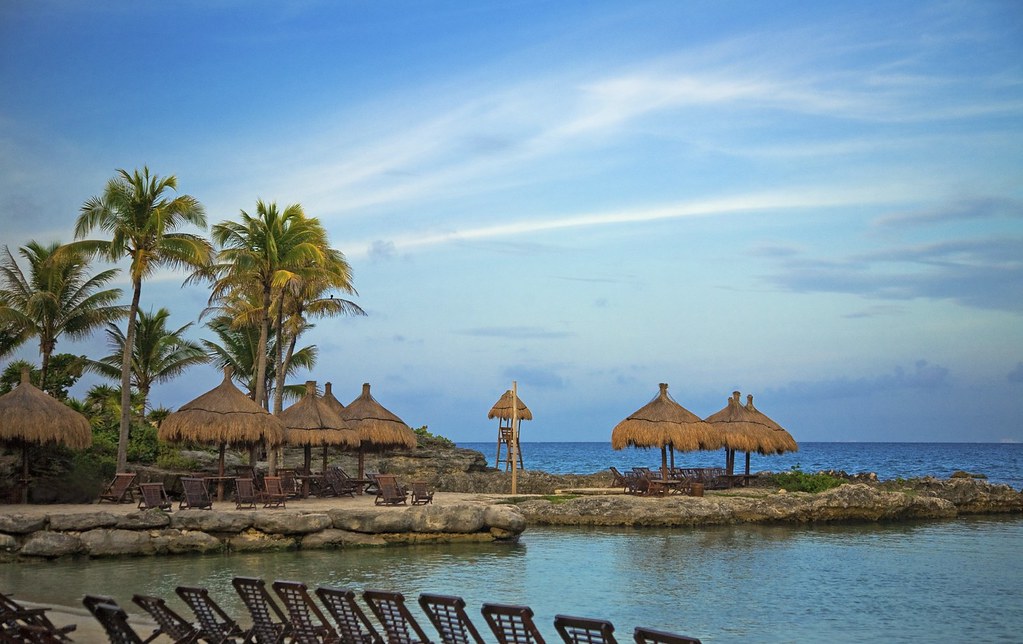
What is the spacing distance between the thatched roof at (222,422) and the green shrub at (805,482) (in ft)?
54.8

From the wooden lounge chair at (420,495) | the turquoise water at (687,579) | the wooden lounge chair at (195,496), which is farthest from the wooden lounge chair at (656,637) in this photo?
the wooden lounge chair at (420,495)

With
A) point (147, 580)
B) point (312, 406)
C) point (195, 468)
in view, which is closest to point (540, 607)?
point (147, 580)

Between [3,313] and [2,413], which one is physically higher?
[3,313]

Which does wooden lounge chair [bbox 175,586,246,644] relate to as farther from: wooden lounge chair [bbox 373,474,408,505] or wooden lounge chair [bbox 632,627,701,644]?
wooden lounge chair [bbox 373,474,408,505]

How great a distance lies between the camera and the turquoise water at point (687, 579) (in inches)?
543

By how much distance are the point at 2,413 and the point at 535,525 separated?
43.1 feet

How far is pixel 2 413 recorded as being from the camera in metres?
19.6

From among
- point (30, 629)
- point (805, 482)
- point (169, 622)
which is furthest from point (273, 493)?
point (805, 482)

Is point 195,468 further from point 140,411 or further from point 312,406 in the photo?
point 140,411

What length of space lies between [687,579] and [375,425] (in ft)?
37.5

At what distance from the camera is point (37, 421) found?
1980 centimetres

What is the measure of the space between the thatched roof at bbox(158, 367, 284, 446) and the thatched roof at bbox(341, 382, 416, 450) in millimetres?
3826

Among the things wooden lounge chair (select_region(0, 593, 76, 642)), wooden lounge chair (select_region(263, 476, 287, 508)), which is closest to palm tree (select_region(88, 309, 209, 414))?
wooden lounge chair (select_region(263, 476, 287, 508))

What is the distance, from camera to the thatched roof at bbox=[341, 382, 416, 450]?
25703 mm
